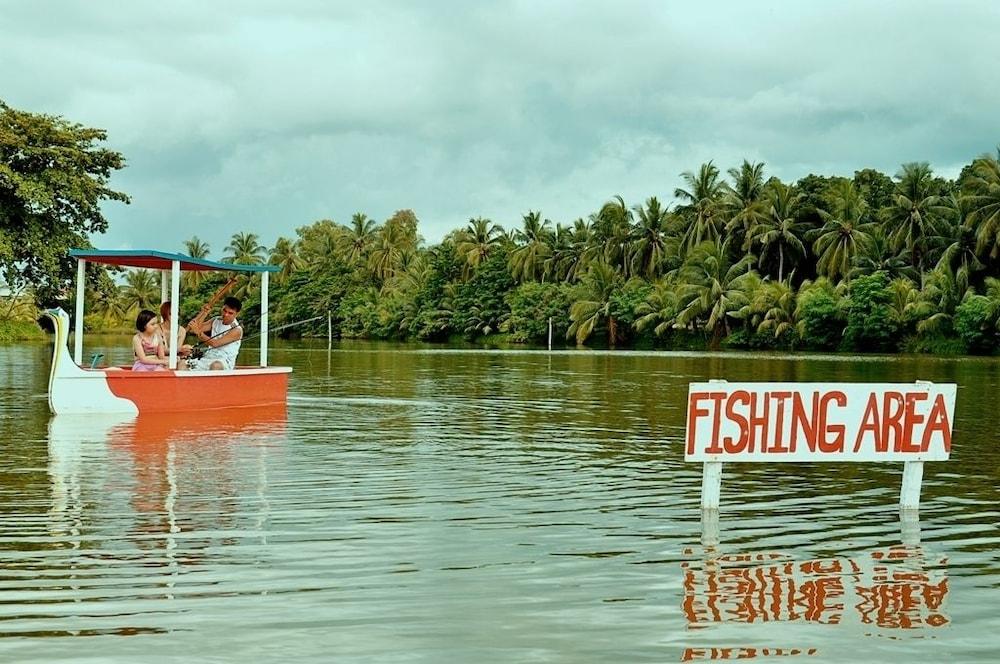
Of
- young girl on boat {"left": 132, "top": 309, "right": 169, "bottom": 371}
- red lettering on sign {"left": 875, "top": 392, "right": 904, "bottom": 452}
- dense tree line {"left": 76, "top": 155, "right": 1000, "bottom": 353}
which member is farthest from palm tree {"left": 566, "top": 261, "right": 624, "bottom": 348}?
red lettering on sign {"left": 875, "top": 392, "right": 904, "bottom": 452}

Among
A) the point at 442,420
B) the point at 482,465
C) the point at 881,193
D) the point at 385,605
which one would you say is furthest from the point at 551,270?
the point at 385,605

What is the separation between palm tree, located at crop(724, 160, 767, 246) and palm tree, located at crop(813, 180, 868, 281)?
501 centimetres

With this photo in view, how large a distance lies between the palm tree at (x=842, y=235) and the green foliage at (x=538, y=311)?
21.2 metres

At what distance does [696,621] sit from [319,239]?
11912cm

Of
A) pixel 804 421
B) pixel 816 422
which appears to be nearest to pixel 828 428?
pixel 816 422

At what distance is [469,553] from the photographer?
7.76 metres

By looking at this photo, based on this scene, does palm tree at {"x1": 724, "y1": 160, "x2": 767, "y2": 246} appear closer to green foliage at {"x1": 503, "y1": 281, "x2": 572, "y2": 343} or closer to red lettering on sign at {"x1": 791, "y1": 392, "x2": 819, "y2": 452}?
green foliage at {"x1": 503, "y1": 281, "x2": 572, "y2": 343}

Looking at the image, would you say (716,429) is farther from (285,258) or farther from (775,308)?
(285,258)

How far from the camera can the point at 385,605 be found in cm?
629

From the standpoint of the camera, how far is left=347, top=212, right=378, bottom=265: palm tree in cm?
11438

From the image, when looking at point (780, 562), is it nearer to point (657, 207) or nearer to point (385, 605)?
point (385, 605)

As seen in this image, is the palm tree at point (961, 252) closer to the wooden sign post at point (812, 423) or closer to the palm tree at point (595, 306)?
the palm tree at point (595, 306)

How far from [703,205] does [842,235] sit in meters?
10.9

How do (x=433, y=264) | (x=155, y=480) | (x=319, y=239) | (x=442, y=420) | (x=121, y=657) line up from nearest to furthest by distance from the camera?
(x=121, y=657), (x=155, y=480), (x=442, y=420), (x=433, y=264), (x=319, y=239)
